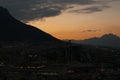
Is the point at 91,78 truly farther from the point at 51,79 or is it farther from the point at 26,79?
the point at 26,79

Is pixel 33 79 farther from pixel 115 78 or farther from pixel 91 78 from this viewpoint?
pixel 115 78

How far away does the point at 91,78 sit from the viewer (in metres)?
112

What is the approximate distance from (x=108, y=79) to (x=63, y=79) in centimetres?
1430

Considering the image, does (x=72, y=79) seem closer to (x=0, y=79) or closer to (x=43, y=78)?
(x=43, y=78)

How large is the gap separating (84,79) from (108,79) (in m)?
7.73

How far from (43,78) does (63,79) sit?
7.36m

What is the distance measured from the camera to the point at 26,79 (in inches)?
4149

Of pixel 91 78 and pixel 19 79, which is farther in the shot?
pixel 91 78

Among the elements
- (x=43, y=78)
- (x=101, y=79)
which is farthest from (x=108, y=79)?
(x=43, y=78)

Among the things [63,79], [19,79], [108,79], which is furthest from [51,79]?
[108,79]

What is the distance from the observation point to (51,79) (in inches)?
4309

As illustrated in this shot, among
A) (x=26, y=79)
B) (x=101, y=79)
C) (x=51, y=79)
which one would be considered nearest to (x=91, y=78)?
(x=101, y=79)

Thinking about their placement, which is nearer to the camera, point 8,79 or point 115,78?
point 8,79

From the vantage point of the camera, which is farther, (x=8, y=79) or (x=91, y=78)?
(x=91, y=78)
